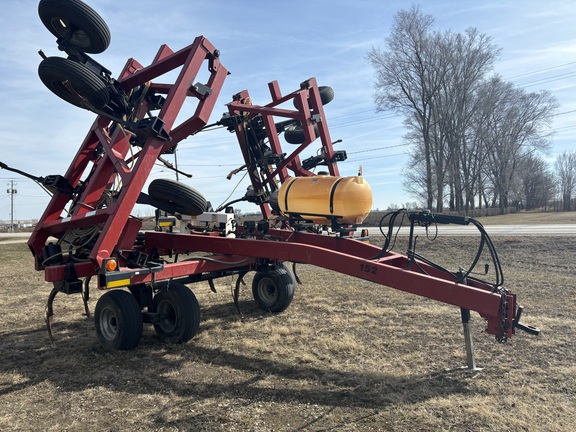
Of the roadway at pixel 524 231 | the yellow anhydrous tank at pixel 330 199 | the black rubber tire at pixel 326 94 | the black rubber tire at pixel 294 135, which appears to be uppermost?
the black rubber tire at pixel 326 94

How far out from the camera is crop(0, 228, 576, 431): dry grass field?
10.1 feet

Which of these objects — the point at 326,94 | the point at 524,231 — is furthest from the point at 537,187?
the point at 326,94

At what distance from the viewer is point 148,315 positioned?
5008 mm

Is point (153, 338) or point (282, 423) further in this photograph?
point (153, 338)

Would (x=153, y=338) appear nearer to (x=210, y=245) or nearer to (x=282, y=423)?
(x=210, y=245)

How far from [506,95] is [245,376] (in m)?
35.8

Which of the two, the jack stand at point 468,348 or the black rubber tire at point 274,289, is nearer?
the jack stand at point 468,348

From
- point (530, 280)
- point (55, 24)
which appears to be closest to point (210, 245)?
point (55, 24)

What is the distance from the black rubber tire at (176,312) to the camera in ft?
15.7

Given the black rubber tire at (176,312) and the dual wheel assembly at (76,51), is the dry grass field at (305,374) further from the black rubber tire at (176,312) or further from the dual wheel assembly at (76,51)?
the dual wheel assembly at (76,51)

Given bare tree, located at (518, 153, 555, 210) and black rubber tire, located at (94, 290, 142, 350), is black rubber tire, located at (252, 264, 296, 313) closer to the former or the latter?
black rubber tire, located at (94, 290, 142, 350)

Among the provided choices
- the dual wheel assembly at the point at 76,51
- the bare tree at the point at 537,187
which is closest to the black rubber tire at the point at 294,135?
the dual wheel assembly at the point at 76,51

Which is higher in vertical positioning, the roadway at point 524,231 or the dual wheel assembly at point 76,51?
the dual wheel assembly at point 76,51

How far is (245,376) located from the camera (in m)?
3.93
